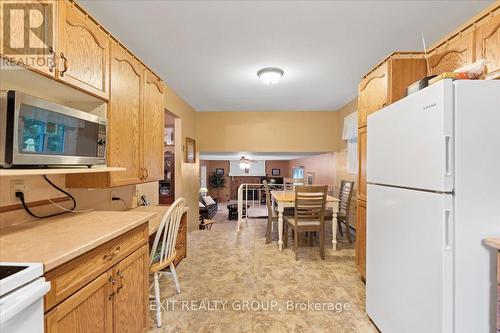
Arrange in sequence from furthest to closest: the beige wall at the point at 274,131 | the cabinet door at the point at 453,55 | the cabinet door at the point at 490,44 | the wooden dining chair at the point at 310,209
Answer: the beige wall at the point at 274,131 → the wooden dining chair at the point at 310,209 → the cabinet door at the point at 453,55 → the cabinet door at the point at 490,44

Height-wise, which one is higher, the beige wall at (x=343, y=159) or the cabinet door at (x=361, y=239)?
the beige wall at (x=343, y=159)

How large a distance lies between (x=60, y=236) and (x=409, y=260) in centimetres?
191

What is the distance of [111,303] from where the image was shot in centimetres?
128

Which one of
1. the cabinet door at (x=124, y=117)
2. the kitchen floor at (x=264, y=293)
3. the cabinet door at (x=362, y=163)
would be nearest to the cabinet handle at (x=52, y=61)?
the cabinet door at (x=124, y=117)

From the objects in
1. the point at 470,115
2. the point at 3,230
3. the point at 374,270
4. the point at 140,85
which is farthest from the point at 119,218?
the point at 470,115

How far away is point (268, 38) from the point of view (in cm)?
220

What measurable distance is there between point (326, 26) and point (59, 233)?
7.79 feet

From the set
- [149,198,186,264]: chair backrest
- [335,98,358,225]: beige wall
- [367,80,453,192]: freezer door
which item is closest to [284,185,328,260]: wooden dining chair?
[335,98,358,225]: beige wall

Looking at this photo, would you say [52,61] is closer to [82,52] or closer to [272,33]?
[82,52]

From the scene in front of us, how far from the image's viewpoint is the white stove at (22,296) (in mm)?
731

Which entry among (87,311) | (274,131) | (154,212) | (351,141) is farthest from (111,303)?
(274,131)

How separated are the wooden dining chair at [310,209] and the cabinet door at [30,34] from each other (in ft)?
8.82

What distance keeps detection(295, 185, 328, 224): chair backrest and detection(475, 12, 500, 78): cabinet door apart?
193 cm

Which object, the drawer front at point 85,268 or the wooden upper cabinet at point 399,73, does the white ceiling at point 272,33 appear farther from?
the drawer front at point 85,268
